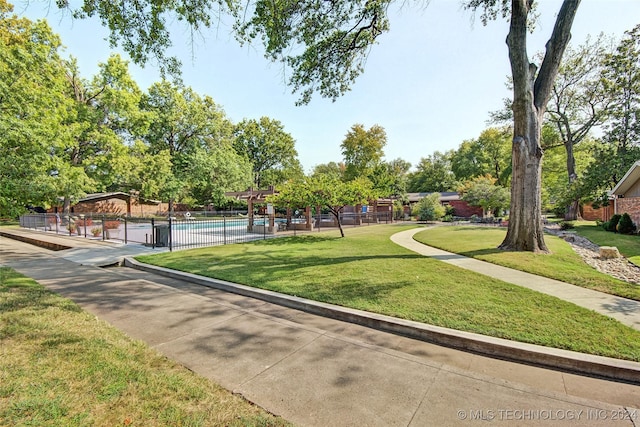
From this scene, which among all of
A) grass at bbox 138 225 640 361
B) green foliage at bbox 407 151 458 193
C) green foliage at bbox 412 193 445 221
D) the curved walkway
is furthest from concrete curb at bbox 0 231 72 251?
green foliage at bbox 407 151 458 193

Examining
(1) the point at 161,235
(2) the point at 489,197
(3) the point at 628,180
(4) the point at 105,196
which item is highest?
(4) the point at 105,196

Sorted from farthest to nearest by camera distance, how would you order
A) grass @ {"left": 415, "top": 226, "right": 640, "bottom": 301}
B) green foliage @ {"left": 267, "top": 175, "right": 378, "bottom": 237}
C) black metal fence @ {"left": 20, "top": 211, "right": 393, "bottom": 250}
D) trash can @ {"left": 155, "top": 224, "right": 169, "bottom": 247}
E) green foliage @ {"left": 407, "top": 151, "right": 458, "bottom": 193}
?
green foliage @ {"left": 407, "top": 151, "right": 458, "bottom": 193} < green foliage @ {"left": 267, "top": 175, "right": 378, "bottom": 237} < black metal fence @ {"left": 20, "top": 211, "right": 393, "bottom": 250} < trash can @ {"left": 155, "top": 224, "right": 169, "bottom": 247} < grass @ {"left": 415, "top": 226, "right": 640, "bottom": 301}

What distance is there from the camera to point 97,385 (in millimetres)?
2705

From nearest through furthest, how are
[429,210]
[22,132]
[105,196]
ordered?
[22,132] → [429,210] → [105,196]

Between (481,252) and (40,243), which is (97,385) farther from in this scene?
(40,243)

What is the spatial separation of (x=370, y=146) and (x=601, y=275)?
112ft

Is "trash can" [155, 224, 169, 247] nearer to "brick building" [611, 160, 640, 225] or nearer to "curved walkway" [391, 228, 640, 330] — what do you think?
"curved walkway" [391, 228, 640, 330]

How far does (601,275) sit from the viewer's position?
6703mm

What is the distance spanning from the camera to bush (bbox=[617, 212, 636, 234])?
1537cm

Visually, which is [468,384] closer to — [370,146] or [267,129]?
[370,146]

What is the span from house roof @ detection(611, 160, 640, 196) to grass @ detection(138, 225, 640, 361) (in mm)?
16130

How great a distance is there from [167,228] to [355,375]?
12.3 meters

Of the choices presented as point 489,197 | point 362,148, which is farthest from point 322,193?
point 362,148

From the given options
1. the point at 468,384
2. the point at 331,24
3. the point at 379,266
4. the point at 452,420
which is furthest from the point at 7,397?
the point at 331,24
